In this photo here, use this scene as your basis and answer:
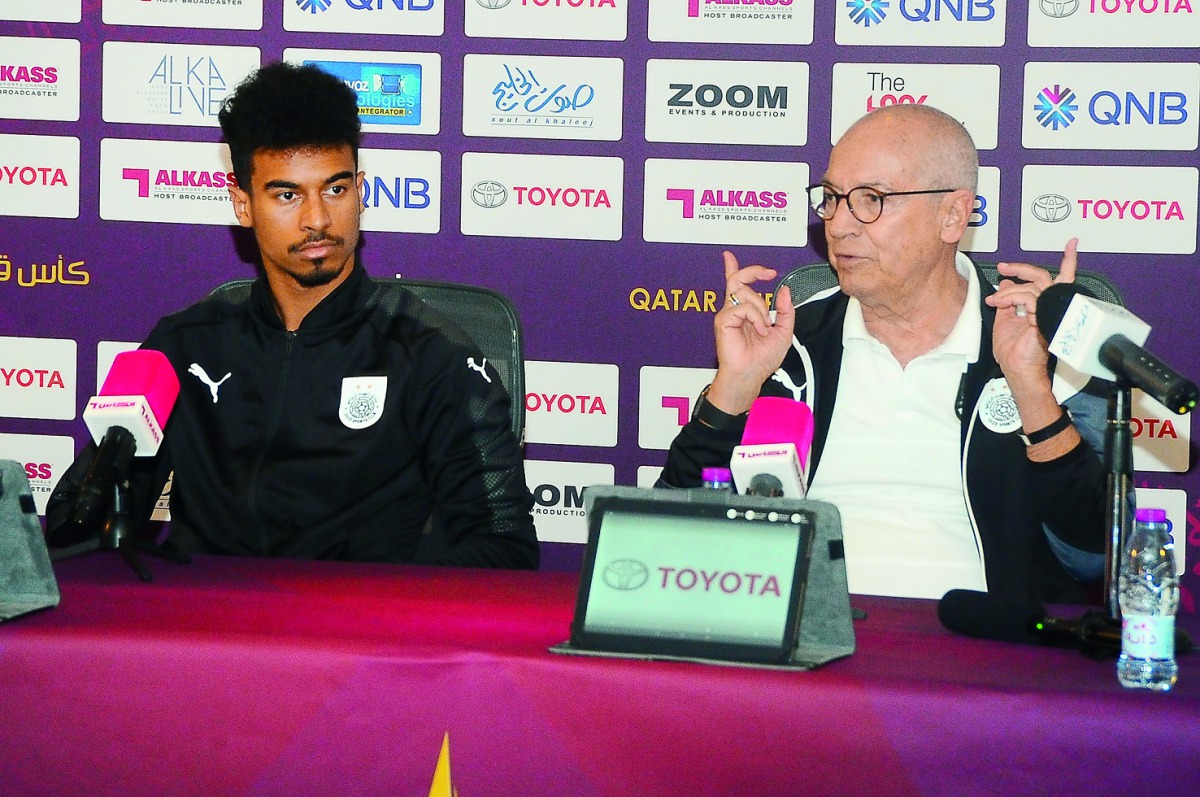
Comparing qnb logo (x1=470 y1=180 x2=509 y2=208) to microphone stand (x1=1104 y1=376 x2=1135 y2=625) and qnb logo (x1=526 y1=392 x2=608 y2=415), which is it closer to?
qnb logo (x1=526 y1=392 x2=608 y2=415)

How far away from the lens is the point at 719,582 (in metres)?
1.35

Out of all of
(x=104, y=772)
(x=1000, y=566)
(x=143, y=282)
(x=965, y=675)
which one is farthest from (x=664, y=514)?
(x=143, y=282)

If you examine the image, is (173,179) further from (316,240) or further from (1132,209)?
(1132,209)

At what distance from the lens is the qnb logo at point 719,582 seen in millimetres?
1339

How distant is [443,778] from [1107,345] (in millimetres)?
801

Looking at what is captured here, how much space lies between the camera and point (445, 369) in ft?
7.64

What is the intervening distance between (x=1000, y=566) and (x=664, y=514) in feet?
3.18

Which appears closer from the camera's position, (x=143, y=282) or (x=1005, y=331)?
(x=1005, y=331)

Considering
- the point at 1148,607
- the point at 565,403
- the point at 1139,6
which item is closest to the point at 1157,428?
the point at 1139,6

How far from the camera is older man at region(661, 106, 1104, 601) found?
7.06 ft

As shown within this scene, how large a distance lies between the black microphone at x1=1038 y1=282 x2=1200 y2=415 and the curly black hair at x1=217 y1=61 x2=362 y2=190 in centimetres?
135

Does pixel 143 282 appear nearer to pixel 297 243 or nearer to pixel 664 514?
pixel 297 243

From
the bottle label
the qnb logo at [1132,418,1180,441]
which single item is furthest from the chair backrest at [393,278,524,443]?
the qnb logo at [1132,418,1180,441]

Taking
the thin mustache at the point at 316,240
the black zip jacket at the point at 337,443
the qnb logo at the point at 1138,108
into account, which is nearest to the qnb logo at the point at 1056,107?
the qnb logo at the point at 1138,108
